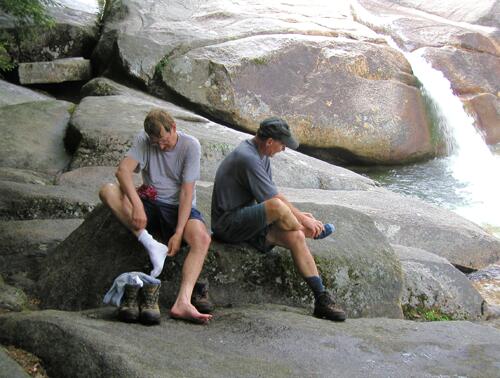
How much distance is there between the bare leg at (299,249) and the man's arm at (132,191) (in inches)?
39.5

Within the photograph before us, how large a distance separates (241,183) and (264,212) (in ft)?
1.05

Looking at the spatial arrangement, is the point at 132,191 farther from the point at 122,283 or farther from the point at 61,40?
the point at 61,40

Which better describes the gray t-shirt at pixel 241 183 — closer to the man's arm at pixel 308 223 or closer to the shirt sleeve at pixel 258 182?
Answer: the shirt sleeve at pixel 258 182

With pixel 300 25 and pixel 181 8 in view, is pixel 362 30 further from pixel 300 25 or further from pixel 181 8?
pixel 181 8

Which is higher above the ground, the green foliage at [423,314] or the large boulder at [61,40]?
the green foliage at [423,314]

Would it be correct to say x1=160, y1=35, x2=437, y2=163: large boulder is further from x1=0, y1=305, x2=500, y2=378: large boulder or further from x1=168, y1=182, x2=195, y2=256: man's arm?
x1=0, y1=305, x2=500, y2=378: large boulder

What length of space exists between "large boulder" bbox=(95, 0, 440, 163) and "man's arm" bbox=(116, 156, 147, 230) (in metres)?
8.18

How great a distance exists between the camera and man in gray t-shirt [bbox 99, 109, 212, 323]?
4.99 m

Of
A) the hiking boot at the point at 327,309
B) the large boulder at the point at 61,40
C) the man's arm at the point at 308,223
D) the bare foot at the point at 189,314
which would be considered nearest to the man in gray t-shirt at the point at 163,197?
the bare foot at the point at 189,314

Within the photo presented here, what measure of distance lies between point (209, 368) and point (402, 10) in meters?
19.5

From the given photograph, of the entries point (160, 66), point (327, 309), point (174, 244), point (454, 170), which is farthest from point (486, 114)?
point (174, 244)

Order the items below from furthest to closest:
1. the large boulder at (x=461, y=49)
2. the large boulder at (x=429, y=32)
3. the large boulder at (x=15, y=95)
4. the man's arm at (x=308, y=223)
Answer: the large boulder at (x=429, y=32)
the large boulder at (x=461, y=49)
the large boulder at (x=15, y=95)
the man's arm at (x=308, y=223)

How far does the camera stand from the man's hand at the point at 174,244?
505 centimetres

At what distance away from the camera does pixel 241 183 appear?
5.36 m
